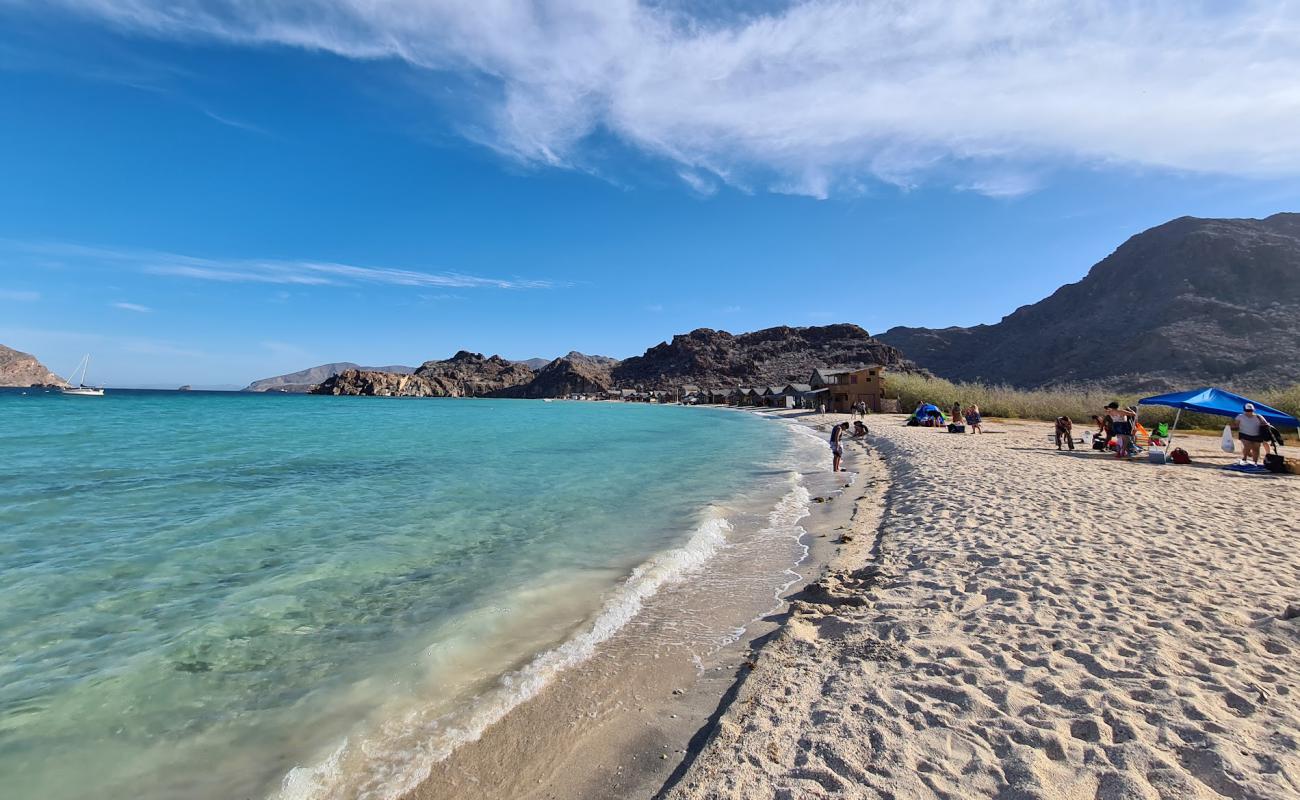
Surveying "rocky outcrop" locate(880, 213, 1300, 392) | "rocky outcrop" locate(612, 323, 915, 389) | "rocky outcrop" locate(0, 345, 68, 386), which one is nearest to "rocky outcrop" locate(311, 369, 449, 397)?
"rocky outcrop" locate(612, 323, 915, 389)

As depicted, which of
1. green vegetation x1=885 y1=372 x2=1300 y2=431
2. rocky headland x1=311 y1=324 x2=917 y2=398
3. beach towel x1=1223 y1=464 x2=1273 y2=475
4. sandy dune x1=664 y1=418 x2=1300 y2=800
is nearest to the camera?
sandy dune x1=664 y1=418 x2=1300 y2=800

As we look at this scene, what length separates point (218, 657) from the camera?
15.8 ft

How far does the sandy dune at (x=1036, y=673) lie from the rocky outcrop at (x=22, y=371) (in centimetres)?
21419

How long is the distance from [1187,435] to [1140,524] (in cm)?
2121

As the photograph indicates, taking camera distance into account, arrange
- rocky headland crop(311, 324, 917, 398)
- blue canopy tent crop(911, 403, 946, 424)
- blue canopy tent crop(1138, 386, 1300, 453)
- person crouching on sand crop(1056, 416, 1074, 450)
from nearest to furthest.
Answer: blue canopy tent crop(1138, 386, 1300, 453), person crouching on sand crop(1056, 416, 1074, 450), blue canopy tent crop(911, 403, 946, 424), rocky headland crop(311, 324, 917, 398)

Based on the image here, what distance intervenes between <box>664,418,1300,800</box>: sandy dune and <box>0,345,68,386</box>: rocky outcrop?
21419 centimetres

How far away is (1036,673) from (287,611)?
6.71 m

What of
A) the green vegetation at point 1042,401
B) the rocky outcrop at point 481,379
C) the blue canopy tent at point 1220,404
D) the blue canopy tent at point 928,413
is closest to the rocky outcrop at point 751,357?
the rocky outcrop at point 481,379

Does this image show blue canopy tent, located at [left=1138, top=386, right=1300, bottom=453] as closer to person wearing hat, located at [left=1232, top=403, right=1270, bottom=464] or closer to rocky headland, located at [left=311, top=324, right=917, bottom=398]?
person wearing hat, located at [left=1232, top=403, right=1270, bottom=464]

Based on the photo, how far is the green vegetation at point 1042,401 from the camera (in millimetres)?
25011

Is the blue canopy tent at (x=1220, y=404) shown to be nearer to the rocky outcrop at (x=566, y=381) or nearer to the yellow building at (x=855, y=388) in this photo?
the yellow building at (x=855, y=388)

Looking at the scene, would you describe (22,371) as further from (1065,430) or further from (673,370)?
(1065,430)

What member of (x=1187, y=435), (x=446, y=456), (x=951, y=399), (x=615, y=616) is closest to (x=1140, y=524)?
(x=615, y=616)

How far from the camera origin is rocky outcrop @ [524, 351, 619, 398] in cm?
16412
